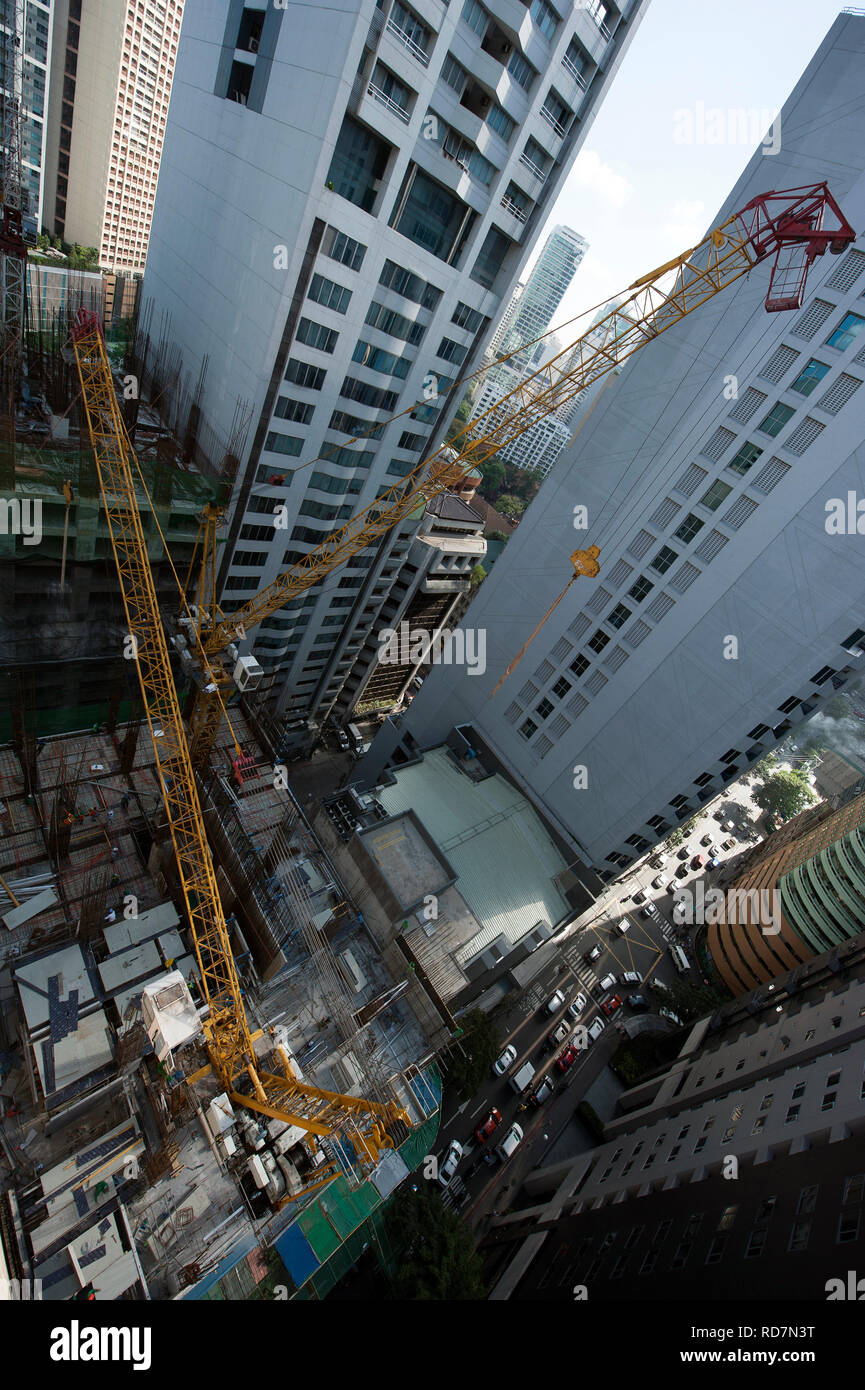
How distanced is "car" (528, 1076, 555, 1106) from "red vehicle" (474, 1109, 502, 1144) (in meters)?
2.71

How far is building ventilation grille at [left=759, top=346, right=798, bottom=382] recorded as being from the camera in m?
25.7

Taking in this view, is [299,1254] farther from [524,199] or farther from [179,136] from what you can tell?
[179,136]

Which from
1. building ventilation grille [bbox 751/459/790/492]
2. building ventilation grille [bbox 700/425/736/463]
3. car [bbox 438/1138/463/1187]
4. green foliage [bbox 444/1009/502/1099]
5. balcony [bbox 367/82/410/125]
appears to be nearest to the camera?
balcony [bbox 367/82/410/125]

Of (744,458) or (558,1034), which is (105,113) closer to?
(744,458)

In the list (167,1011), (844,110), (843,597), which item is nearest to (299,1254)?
(167,1011)

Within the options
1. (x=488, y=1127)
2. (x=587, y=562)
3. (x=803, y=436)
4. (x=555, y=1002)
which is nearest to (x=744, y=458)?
(x=803, y=436)

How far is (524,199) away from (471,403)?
118 meters

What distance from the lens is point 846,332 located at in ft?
79.7

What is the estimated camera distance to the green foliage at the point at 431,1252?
75.9 ft

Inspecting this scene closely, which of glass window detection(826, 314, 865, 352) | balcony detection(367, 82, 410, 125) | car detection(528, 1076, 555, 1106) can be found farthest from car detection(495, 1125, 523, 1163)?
balcony detection(367, 82, 410, 125)

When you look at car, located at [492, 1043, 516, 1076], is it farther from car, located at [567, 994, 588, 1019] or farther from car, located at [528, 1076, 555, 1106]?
car, located at [567, 994, 588, 1019]

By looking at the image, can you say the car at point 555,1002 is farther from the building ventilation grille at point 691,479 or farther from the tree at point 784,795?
→ the tree at point 784,795

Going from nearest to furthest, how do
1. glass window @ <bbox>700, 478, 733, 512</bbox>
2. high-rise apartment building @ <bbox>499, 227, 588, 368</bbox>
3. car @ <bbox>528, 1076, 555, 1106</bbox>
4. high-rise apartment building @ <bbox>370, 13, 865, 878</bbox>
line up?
high-rise apartment building @ <bbox>370, 13, 865, 878</bbox> < glass window @ <bbox>700, 478, 733, 512</bbox> < car @ <bbox>528, 1076, 555, 1106</bbox> < high-rise apartment building @ <bbox>499, 227, 588, 368</bbox>

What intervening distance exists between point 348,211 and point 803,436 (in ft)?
78.1
